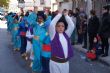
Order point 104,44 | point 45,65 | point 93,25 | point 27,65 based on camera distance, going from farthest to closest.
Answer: point 93,25 → point 104,44 → point 27,65 → point 45,65

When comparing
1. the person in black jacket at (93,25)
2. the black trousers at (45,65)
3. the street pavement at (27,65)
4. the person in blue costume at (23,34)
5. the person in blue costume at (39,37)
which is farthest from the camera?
the person in black jacket at (93,25)

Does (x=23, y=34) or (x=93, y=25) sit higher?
(x=93, y=25)

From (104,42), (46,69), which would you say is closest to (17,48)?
(104,42)

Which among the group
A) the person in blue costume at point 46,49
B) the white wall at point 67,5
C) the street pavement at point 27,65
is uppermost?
the person in blue costume at point 46,49

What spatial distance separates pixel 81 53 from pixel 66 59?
1103 centimetres

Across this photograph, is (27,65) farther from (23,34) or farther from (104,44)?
(104,44)

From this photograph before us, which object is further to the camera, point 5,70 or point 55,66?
point 5,70

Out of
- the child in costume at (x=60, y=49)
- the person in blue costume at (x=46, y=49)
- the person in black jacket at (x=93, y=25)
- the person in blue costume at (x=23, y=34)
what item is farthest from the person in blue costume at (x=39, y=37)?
the person in black jacket at (x=93, y=25)

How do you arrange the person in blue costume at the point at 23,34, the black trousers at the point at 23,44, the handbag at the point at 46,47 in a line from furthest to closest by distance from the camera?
the black trousers at the point at 23,44
the person in blue costume at the point at 23,34
the handbag at the point at 46,47

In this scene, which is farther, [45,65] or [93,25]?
[93,25]

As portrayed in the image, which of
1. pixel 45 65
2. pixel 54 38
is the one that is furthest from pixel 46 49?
pixel 54 38

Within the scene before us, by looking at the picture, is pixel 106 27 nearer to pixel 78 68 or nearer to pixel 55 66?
pixel 78 68

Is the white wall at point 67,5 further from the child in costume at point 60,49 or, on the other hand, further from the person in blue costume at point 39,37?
the child in costume at point 60,49

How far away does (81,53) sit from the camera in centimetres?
1878
